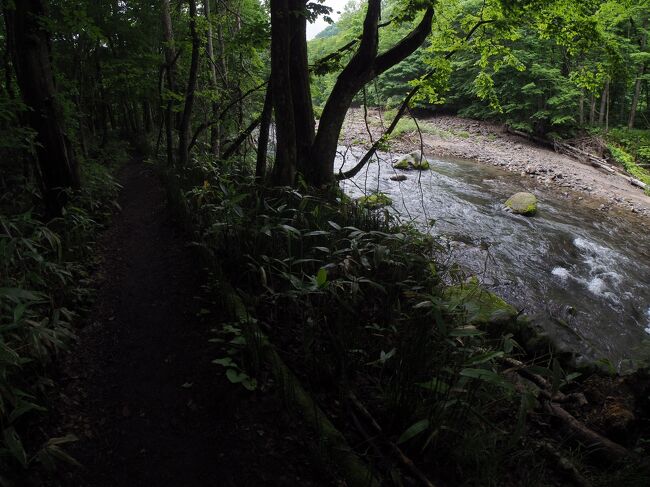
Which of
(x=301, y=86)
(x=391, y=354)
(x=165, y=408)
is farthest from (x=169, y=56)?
(x=391, y=354)

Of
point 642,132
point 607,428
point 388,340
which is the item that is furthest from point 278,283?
point 642,132

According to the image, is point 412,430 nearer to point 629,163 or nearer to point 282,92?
point 282,92

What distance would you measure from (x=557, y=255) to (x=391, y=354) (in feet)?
25.5

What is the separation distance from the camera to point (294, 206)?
5086mm

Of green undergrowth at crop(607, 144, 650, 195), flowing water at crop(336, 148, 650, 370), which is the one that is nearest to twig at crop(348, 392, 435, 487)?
flowing water at crop(336, 148, 650, 370)

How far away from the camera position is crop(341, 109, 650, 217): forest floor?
41.1 ft

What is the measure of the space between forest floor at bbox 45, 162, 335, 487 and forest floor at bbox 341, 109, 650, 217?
7.33m

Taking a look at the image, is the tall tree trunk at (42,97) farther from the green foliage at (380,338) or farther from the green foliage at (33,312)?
the green foliage at (380,338)

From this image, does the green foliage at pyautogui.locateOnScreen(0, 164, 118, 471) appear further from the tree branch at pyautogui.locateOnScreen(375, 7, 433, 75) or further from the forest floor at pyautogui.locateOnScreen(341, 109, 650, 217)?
the forest floor at pyautogui.locateOnScreen(341, 109, 650, 217)

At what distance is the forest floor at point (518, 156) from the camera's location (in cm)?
1254

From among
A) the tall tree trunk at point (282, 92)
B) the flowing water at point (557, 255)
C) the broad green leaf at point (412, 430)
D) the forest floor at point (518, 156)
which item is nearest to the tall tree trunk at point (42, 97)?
the tall tree trunk at point (282, 92)

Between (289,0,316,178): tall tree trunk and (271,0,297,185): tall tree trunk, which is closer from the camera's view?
(271,0,297,185): tall tree trunk

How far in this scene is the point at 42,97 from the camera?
16.2 feet

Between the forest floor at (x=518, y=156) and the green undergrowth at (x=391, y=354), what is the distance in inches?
254
